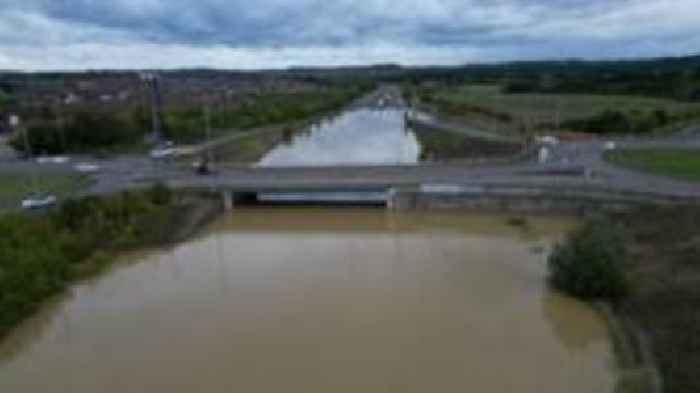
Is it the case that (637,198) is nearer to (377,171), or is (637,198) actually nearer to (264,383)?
(377,171)

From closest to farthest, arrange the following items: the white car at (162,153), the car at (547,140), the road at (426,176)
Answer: the road at (426,176) → the car at (547,140) → the white car at (162,153)

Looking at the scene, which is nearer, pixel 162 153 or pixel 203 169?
pixel 203 169

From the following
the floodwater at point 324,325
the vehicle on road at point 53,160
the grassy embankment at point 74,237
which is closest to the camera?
the floodwater at point 324,325

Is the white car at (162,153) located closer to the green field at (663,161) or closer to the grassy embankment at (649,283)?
the green field at (663,161)

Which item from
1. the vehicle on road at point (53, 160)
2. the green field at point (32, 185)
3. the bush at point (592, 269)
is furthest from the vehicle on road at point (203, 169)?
the bush at point (592, 269)

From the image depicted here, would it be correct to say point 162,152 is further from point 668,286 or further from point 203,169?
point 668,286

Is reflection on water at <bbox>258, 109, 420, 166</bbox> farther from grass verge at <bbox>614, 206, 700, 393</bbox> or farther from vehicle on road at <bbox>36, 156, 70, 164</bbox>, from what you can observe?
grass verge at <bbox>614, 206, 700, 393</bbox>

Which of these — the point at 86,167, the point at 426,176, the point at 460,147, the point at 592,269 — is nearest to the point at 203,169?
the point at 86,167

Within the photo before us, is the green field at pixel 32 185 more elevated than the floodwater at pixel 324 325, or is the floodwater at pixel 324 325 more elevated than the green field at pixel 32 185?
the green field at pixel 32 185
